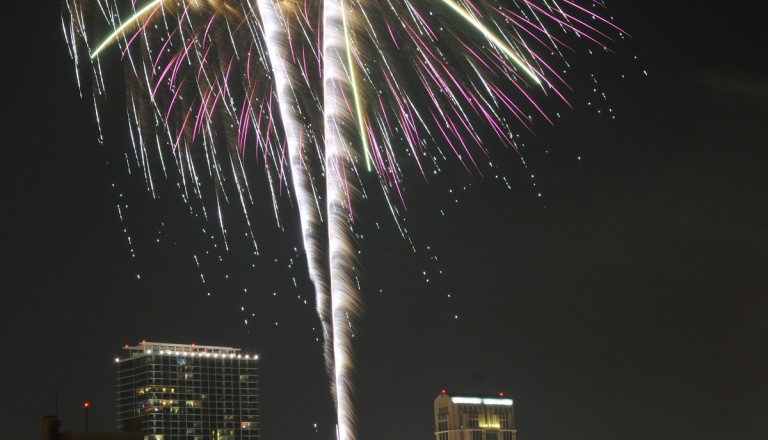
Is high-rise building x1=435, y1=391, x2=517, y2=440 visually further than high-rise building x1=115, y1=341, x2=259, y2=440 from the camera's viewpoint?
No

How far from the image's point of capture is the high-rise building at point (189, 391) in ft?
520

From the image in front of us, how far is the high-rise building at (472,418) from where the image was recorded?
155500 mm

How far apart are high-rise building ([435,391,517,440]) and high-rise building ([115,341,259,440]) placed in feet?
124

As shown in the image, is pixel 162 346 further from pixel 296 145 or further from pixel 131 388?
pixel 296 145

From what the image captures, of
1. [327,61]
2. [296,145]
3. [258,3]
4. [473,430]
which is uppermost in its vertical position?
[258,3]

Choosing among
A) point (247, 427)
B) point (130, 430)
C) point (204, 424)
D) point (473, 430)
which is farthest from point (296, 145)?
point (247, 427)

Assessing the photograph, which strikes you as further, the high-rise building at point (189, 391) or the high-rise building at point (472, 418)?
the high-rise building at point (189, 391)

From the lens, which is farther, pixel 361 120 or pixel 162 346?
pixel 162 346

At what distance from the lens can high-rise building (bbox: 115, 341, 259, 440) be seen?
520 ft

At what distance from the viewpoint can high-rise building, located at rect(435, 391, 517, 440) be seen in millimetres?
155500

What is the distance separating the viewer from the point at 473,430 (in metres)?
156

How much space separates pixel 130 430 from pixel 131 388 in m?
124

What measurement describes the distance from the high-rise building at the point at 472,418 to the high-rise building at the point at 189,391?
1486 inches

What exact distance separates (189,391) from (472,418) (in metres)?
45.2
